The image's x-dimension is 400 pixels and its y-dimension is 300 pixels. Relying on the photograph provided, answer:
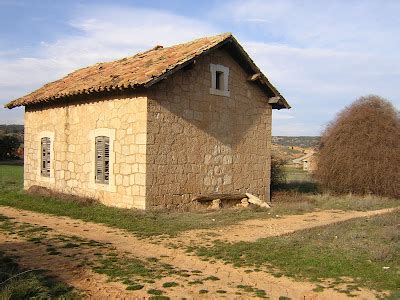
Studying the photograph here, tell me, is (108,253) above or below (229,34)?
below

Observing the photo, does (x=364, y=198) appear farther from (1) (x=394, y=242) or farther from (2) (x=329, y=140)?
(1) (x=394, y=242)

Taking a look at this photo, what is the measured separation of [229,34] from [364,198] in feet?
26.0

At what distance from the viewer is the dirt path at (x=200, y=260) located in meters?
5.65

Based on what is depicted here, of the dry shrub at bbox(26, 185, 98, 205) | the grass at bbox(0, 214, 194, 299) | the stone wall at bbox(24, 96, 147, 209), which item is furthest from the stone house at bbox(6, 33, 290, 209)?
the grass at bbox(0, 214, 194, 299)

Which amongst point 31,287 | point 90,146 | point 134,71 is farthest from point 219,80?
point 31,287

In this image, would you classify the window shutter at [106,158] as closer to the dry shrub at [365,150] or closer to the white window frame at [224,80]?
the white window frame at [224,80]

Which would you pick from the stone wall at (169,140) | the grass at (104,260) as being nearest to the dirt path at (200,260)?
the grass at (104,260)

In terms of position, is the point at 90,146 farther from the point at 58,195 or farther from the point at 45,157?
the point at 45,157

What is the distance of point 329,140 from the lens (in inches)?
704

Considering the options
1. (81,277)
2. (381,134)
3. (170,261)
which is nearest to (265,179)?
(381,134)

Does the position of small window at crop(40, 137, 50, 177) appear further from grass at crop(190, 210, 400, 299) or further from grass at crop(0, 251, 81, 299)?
grass at crop(0, 251, 81, 299)

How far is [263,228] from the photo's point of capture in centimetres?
1046

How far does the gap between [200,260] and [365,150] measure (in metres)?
11.4

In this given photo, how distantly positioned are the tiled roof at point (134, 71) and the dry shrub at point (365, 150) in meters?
6.57
